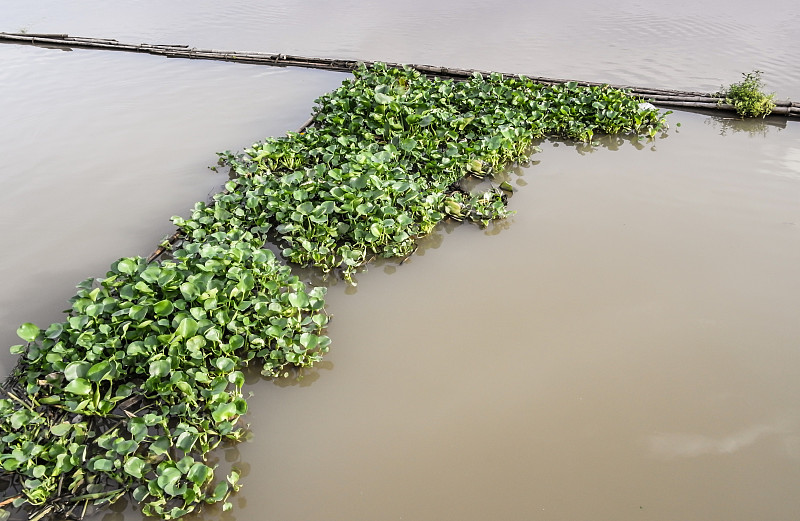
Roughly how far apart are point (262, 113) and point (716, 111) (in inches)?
227

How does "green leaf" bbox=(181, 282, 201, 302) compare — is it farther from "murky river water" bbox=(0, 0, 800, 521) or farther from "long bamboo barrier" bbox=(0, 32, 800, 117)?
"long bamboo barrier" bbox=(0, 32, 800, 117)

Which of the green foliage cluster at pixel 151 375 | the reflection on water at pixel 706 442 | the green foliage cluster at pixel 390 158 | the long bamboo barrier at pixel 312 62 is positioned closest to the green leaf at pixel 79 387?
the green foliage cluster at pixel 151 375

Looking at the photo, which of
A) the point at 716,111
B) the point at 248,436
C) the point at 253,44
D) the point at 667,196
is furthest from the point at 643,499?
the point at 253,44

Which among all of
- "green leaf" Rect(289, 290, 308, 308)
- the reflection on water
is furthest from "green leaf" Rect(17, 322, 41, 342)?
the reflection on water

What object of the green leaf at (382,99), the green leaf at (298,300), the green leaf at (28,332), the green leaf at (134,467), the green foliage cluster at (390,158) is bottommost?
the green leaf at (134,467)

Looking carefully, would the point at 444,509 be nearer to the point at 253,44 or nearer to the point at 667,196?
the point at 667,196

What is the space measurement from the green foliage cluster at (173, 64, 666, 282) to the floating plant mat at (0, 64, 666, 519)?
20 millimetres

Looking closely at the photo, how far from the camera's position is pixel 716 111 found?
21.0ft

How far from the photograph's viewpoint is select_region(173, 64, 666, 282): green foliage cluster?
4145 millimetres

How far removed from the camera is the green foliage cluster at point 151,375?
2512 millimetres

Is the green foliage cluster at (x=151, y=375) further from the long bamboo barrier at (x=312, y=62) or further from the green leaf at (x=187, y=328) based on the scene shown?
the long bamboo barrier at (x=312, y=62)

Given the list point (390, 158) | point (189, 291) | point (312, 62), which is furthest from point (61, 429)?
point (312, 62)

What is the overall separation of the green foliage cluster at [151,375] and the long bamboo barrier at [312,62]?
500 cm

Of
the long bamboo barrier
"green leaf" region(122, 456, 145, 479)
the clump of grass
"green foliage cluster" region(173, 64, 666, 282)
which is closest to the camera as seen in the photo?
"green leaf" region(122, 456, 145, 479)
